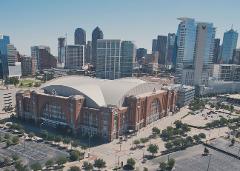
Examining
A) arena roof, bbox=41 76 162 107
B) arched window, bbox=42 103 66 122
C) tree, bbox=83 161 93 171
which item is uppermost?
arena roof, bbox=41 76 162 107

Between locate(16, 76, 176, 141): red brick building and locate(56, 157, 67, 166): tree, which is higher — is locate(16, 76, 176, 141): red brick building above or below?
above

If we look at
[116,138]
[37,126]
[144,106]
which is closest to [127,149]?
[116,138]

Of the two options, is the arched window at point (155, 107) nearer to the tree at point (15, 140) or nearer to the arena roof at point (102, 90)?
the arena roof at point (102, 90)

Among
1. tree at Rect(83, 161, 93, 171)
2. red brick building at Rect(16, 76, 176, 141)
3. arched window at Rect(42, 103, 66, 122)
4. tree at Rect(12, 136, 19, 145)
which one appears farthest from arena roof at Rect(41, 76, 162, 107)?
Answer: tree at Rect(83, 161, 93, 171)

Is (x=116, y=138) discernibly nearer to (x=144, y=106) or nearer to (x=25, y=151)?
(x=144, y=106)

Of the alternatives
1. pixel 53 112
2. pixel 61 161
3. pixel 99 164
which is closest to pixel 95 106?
pixel 53 112

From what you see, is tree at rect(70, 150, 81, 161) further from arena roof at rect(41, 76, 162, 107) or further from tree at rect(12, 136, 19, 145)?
arena roof at rect(41, 76, 162, 107)

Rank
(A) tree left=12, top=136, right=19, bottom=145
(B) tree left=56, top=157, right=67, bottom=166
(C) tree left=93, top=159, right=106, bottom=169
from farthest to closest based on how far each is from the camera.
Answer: (A) tree left=12, top=136, right=19, bottom=145, (B) tree left=56, top=157, right=67, bottom=166, (C) tree left=93, top=159, right=106, bottom=169

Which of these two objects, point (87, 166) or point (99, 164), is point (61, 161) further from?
point (99, 164)
